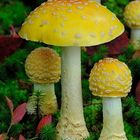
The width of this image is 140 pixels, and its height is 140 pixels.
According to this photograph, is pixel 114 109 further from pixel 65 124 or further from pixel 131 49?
pixel 131 49

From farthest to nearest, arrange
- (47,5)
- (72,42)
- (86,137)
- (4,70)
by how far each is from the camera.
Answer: (4,70), (86,137), (47,5), (72,42)

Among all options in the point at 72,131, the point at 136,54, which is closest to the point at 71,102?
the point at 72,131

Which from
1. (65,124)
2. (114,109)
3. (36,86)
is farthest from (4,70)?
(114,109)

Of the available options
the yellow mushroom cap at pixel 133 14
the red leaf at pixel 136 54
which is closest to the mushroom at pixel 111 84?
the red leaf at pixel 136 54

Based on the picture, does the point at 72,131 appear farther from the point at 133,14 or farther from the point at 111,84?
the point at 133,14

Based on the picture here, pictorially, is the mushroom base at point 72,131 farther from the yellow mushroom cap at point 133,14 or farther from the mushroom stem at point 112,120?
the yellow mushroom cap at point 133,14

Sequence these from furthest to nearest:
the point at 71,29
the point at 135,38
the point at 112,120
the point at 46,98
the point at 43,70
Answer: the point at 135,38 < the point at 46,98 < the point at 43,70 < the point at 112,120 < the point at 71,29

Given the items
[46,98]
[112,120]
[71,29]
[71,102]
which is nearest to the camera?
[71,29]
